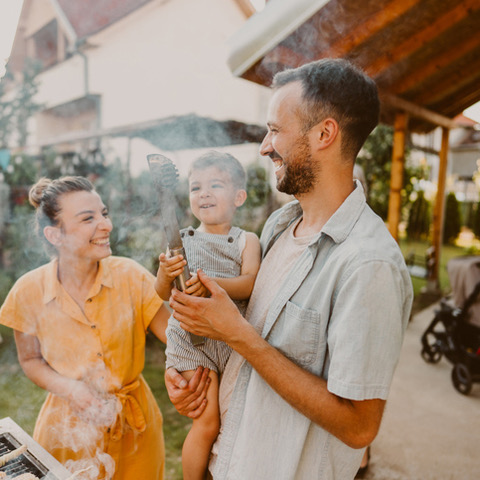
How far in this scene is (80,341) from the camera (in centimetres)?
207

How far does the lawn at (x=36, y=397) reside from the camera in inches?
143

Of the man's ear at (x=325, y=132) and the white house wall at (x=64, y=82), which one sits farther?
the white house wall at (x=64, y=82)

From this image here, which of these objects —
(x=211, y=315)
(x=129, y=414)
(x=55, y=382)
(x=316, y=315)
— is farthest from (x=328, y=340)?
(x=55, y=382)

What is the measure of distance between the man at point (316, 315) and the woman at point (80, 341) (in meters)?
0.60

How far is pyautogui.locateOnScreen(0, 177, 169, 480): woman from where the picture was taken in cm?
203

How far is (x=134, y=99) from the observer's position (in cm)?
781

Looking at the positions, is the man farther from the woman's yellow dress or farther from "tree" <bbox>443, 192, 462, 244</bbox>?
"tree" <bbox>443, 192, 462, 244</bbox>

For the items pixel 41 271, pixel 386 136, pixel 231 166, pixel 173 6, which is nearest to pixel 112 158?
pixel 173 6

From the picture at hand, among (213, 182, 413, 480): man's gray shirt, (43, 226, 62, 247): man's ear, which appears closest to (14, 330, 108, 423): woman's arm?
(43, 226, 62, 247): man's ear

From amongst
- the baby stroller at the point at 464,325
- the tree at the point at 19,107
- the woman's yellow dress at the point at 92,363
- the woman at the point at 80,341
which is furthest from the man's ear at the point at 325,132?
the tree at the point at 19,107

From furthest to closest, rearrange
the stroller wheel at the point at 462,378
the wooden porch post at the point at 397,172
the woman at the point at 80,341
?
1. the wooden porch post at the point at 397,172
2. the stroller wheel at the point at 462,378
3. the woman at the point at 80,341

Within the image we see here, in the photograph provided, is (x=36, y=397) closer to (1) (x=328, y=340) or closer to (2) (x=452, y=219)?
(1) (x=328, y=340)

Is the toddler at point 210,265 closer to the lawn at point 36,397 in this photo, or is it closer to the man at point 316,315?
the man at point 316,315

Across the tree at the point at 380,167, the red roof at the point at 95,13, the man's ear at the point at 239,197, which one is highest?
the red roof at the point at 95,13
